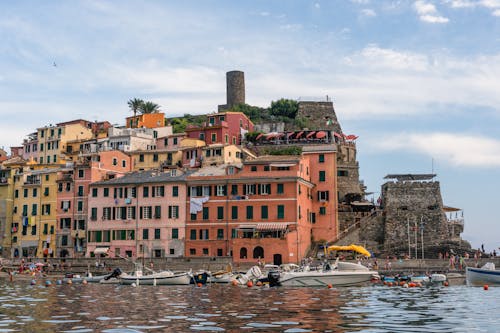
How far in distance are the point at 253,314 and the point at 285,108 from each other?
91159 mm

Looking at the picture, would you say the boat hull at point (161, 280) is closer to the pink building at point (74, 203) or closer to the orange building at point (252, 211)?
the orange building at point (252, 211)

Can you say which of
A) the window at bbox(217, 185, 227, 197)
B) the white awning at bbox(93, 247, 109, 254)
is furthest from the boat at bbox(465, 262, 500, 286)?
the white awning at bbox(93, 247, 109, 254)

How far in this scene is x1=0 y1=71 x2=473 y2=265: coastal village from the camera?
232 feet

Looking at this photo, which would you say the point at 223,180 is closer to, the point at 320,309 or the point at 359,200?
the point at 359,200

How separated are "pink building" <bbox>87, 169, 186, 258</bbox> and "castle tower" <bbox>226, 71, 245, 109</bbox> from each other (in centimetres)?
5435

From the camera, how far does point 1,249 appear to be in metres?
84.9

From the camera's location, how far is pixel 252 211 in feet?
232

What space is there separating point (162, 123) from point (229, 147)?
28.1 m

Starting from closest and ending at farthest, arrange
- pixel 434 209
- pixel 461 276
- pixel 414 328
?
pixel 414 328
pixel 461 276
pixel 434 209

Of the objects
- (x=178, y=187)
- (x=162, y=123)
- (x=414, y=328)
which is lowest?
(x=414, y=328)

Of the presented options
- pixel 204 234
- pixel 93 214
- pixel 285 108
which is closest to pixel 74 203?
pixel 93 214

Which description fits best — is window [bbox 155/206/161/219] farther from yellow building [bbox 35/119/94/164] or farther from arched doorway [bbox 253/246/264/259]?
yellow building [bbox 35/119/94/164]

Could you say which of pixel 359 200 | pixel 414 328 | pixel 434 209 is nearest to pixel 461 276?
pixel 434 209

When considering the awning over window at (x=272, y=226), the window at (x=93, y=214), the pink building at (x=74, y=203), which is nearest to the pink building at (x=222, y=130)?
the pink building at (x=74, y=203)
